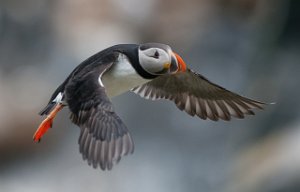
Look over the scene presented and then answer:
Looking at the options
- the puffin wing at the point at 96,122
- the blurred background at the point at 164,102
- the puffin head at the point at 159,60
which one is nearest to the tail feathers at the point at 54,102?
the puffin wing at the point at 96,122

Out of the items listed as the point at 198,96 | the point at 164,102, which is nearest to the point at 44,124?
the point at 198,96

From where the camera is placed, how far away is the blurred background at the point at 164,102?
6910 millimetres

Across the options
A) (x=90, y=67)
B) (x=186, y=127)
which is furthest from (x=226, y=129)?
(x=90, y=67)

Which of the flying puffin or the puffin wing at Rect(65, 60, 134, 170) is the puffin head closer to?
the flying puffin

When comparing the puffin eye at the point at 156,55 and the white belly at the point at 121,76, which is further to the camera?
the white belly at the point at 121,76

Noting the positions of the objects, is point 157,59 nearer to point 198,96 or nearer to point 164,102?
point 198,96

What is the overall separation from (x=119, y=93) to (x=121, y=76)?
19 centimetres

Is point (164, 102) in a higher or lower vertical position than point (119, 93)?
higher

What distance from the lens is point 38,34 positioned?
827 centimetres

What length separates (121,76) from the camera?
421 cm

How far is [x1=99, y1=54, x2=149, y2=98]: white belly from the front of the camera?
4.20 meters

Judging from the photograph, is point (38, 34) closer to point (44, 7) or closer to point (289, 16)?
point (44, 7)

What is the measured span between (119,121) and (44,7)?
5123 millimetres

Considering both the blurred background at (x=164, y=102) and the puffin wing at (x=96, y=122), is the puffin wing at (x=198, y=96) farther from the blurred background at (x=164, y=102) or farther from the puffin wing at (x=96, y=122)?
the blurred background at (x=164, y=102)
